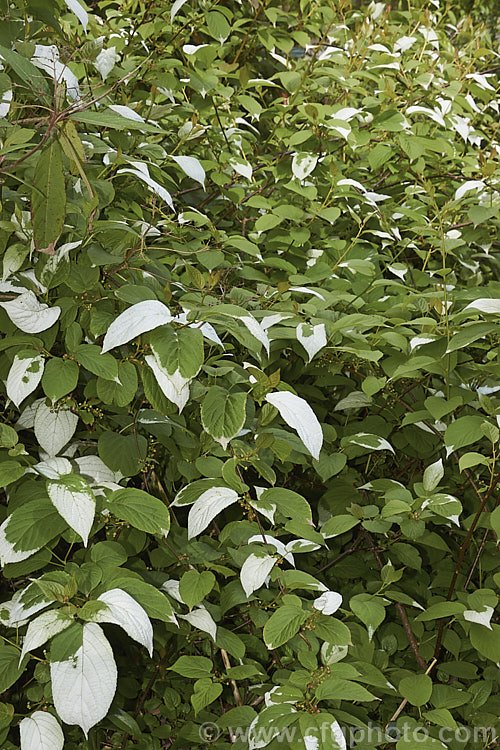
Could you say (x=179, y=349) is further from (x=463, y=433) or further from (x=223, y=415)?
(x=463, y=433)

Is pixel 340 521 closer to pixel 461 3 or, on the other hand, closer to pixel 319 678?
pixel 319 678

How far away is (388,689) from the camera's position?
3.48 feet

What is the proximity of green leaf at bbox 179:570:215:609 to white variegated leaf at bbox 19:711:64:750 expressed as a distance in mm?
242

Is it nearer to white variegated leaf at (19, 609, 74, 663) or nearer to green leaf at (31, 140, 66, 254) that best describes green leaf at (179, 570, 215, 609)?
white variegated leaf at (19, 609, 74, 663)

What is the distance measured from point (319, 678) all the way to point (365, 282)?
103 centimetres

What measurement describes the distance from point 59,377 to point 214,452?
0.99 ft

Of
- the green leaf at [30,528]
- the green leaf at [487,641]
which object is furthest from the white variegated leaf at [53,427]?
the green leaf at [487,641]

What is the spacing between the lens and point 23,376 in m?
0.96

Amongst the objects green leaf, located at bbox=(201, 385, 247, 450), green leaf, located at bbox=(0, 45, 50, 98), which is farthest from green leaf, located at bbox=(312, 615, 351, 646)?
green leaf, located at bbox=(0, 45, 50, 98)

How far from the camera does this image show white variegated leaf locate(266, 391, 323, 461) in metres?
0.91

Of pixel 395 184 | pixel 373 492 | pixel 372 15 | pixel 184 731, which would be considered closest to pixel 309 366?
pixel 373 492

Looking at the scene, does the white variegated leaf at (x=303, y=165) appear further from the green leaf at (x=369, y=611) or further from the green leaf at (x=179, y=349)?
the green leaf at (x=369, y=611)

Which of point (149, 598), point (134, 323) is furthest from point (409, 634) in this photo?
point (134, 323)

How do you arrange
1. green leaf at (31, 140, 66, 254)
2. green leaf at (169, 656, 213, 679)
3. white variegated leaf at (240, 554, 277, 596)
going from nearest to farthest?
1. green leaf at (31, 140, 66, 254)
2. white variegated leaf at (240, 554, 277, 596)
3. green leaf at (169, 656, 213, 679)
